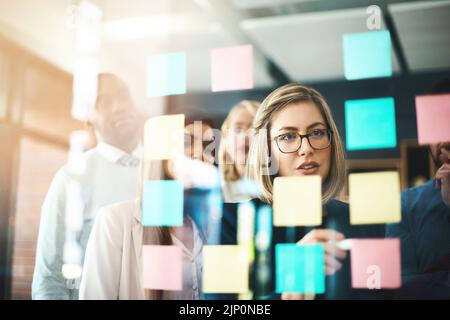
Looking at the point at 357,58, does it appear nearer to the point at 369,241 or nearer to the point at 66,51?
the point at 369,241

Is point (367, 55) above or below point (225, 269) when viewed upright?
above

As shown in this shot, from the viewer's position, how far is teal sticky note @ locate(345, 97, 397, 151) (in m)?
1.29

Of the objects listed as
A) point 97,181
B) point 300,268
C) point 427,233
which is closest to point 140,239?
point 97,181

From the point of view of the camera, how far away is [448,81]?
129 centimetres

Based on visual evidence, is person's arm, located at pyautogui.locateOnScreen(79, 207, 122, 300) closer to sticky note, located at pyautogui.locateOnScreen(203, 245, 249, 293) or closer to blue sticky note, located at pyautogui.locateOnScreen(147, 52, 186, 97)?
sticky note, located at pyautogui.locateOnScreen(203, 245, 249, 293)

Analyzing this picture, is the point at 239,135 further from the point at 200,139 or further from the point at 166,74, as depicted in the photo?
the point at 166,74

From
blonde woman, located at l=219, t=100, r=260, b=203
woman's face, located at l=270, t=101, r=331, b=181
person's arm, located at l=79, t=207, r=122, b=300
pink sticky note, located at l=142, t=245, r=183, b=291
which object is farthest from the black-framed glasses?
person's arm, located at l=79, t=207, r=122, b=300

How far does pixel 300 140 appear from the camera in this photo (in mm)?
1359

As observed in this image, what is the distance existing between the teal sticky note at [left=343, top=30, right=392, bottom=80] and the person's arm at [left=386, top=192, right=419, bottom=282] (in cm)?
36

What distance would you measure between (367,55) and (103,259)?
1031 millimetres

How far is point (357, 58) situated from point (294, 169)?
369 millimetres

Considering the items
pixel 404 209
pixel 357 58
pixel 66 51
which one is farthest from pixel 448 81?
pixel 66 51

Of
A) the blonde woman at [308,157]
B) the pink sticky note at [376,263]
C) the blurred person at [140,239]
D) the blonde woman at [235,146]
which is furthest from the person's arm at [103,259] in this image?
the pink sticky note at [376,263]

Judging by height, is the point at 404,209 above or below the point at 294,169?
below
